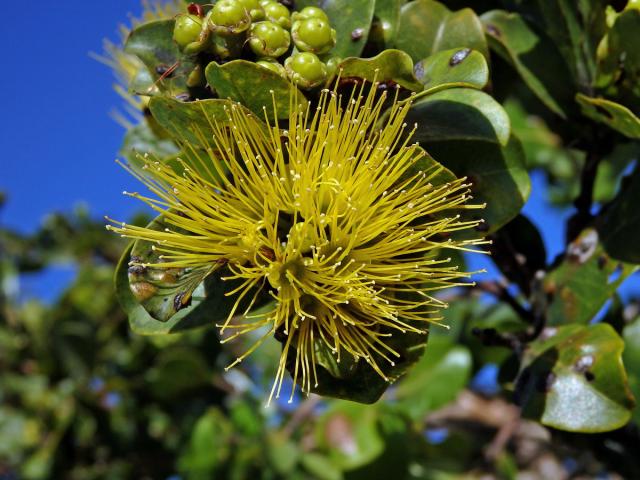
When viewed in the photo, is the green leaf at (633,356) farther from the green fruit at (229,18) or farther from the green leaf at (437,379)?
the green fruit at (229,18)

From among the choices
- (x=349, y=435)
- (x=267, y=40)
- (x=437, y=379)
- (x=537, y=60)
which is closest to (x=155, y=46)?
(x=267, y=40)

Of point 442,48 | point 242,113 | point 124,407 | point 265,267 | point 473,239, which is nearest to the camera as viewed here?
point 242,113

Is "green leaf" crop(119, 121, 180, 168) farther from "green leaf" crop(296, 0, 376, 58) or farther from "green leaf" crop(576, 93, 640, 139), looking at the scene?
"green leaf" crop(576, 93, 640, 139)

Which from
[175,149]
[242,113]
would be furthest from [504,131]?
[175,149]

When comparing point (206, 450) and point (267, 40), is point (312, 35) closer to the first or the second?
point (267, 40)

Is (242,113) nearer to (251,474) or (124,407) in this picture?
(251,474)

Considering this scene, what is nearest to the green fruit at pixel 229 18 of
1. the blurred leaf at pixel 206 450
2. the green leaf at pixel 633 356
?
the green leaf at pixel 633 356
